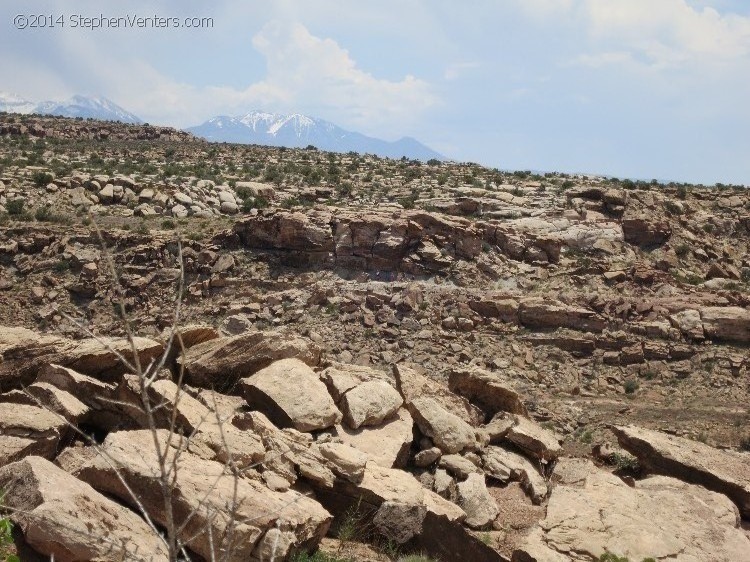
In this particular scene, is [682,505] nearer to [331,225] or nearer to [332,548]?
[332,548]

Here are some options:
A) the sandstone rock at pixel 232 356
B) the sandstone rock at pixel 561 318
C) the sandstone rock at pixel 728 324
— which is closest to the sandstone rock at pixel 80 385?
the sandstone rock at pixel 232 356

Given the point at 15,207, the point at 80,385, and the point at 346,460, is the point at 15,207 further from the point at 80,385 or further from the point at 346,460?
the point at 346,460

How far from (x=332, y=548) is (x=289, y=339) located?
173 inches

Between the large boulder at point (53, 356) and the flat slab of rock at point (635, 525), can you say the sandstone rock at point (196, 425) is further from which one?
the flat slab of rock at point (635, 525)

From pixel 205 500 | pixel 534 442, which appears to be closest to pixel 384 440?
pixel 534 442

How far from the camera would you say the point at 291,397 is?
9.93m

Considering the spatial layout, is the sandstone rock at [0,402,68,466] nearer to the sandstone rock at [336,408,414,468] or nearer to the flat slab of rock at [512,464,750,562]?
the sandstone rock at [336,408,414,468]

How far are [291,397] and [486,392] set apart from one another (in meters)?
5.10

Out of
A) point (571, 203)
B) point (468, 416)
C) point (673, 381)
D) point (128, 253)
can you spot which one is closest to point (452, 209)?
point (571, 203)

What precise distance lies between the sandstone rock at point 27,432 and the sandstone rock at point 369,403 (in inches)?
162

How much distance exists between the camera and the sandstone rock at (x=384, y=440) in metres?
9.73

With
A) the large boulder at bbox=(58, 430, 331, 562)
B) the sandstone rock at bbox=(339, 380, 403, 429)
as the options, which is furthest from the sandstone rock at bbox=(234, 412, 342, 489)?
the sandstone rock at bbox=(339, 380, 403, 429)

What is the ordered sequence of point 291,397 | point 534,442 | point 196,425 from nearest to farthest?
point 196,425 < point 291,397 < point 534,442

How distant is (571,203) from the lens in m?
31.3
